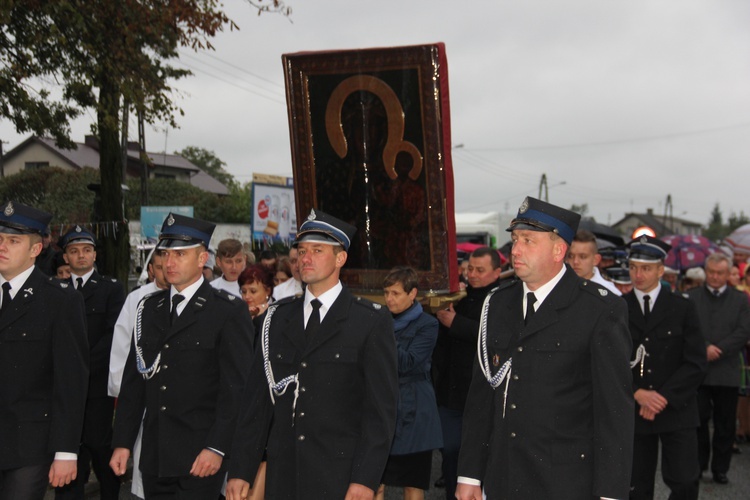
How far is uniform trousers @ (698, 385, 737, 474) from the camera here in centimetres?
837

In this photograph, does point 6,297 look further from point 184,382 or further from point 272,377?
point 272,377

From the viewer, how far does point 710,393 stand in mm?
8719

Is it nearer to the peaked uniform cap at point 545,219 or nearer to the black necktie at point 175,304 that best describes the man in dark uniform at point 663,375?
the peaked uniform cap at point 545,219

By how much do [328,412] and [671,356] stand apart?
308 centimetres

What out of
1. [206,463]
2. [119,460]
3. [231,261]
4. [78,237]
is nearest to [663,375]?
[206,463]

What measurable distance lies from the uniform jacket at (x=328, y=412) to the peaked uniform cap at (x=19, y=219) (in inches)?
62.7

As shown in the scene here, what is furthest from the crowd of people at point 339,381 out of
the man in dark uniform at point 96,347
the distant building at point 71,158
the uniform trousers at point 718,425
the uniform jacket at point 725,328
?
the distant building at point 71,158

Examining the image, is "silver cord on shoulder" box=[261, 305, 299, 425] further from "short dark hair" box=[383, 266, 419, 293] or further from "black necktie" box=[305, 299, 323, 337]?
"short dark hair" box=[383, 266, 419, 293]

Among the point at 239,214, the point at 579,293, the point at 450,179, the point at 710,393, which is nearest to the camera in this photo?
the point at 579,293

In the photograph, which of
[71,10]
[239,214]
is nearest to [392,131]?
[71,10]

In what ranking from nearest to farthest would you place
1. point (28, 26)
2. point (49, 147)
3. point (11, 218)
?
→ 1. point (11, 218)
2. point (28, 26)
3. point (49, 147)

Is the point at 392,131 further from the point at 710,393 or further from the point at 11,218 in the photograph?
the point at 710,393

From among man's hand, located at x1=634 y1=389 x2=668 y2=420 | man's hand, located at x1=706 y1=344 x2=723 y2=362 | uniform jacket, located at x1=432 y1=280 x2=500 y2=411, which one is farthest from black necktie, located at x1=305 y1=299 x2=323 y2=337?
man's hand, located at x1=706 y1=344 x2=723 y2=362

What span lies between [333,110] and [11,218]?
3.34 metres
